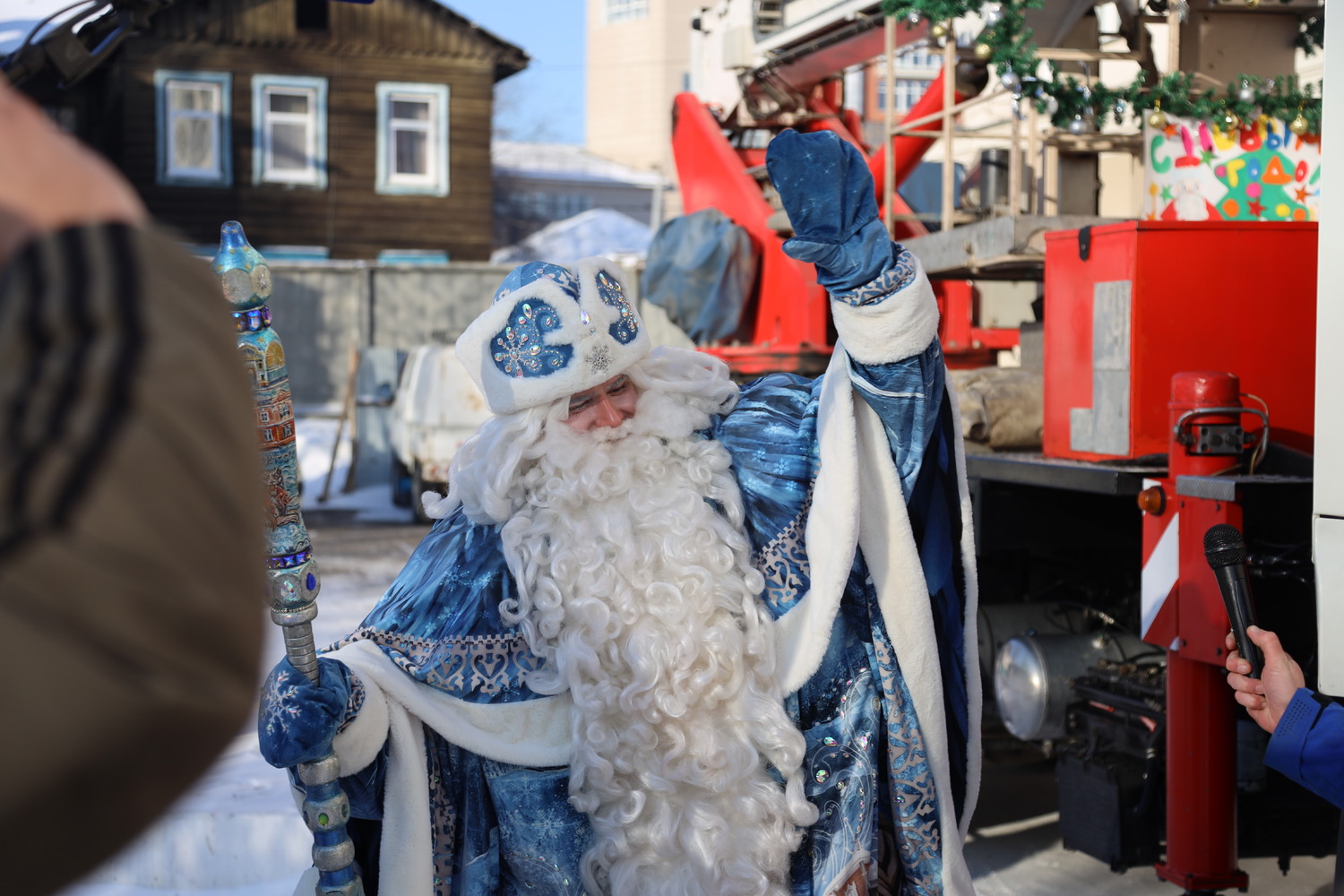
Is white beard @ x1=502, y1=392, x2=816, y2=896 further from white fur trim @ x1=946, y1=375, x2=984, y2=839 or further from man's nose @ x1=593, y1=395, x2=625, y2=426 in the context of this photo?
white fur trim @ x1=946, y1=375, x2=984, y2=839

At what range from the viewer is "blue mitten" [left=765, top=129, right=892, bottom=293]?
7.22ft

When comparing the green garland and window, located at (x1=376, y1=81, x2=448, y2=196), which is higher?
window, located at (x1=376, y1=81, x2=448, y2=196)

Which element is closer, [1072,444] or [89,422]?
[89,422]

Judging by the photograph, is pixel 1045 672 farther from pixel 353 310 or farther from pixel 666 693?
pixel 353 310

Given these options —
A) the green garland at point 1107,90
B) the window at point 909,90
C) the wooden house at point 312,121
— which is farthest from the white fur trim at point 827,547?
the window at point 909,90

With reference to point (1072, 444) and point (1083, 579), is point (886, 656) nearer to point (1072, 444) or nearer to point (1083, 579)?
point (1072, 444)

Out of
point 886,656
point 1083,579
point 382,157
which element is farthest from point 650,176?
point 886,656

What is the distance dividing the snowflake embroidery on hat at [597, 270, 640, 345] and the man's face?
11 cm

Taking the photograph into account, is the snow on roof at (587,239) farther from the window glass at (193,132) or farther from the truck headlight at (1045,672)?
the truck headlight at (1045,672)

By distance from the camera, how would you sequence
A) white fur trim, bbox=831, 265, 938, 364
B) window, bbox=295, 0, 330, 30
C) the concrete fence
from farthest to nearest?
window, bbox=295, 0, 330, 30, the concrete fence, white fur trim, bbox=831, 265, 938, 364

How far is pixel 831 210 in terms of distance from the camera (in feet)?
7.27

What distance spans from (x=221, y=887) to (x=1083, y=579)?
3130 millimetres

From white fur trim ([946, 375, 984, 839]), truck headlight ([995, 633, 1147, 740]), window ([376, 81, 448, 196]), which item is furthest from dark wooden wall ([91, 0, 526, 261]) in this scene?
white fur trim ([946, 375, 984, 839])

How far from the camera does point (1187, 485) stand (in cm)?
335
